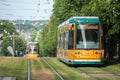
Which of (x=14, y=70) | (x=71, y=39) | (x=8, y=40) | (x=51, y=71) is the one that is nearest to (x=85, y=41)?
(x=71, y=39)

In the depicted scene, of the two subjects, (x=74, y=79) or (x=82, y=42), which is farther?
(x=82, y=42)

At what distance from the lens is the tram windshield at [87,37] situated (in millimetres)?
29906

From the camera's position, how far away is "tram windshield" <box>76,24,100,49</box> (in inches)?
1177

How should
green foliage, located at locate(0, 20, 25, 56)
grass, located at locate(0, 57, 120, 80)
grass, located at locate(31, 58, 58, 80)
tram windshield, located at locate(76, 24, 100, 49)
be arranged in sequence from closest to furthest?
grass, located at locate(31, 58, 58, 80) < grass, located at locate(0, 57, 120, 80) < tram windshield, located at locate(76, 24, 100, 49) < green foliage, located at locate(0, 20, 25, 56)

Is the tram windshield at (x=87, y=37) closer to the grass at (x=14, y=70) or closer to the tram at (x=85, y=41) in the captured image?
the tram at (x=85, y=41)

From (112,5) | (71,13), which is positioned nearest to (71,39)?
(112,5)

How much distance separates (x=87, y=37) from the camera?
29.9m

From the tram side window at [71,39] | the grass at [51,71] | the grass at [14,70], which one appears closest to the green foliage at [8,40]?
the grass at [14,70]

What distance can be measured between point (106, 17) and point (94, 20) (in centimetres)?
364

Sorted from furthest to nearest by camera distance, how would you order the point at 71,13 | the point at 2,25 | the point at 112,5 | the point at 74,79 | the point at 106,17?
the point at 2,25
the point at 71,13
the point at 106,17
the point at 112,5
the point at 74,79

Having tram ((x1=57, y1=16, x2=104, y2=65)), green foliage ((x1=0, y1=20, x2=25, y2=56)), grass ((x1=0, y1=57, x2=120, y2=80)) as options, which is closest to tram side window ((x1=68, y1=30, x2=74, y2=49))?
tram ((x1=57, y1=16, x2=104, y2=65))

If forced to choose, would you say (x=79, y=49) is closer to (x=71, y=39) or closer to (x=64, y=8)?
(x=71, y=39)

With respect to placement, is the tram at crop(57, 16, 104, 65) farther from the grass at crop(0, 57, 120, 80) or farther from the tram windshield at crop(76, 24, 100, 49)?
the grass at crop(0, 57, 120, 80)

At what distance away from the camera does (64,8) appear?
55.4m
